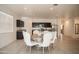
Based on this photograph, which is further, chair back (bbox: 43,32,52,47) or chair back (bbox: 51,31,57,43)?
chair back (bbox: 51,31,57,43)

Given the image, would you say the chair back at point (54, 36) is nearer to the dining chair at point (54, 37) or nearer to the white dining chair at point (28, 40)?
the dining chair at point (54, 37)

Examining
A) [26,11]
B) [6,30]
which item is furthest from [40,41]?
[6,30]

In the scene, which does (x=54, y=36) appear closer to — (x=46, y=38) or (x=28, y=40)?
(x=46, y=38)

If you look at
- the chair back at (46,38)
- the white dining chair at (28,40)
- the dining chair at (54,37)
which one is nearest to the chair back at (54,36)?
the dining chair at (54,37)

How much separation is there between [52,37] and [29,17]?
149 centimetres

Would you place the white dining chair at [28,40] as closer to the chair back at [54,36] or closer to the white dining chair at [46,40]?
the white dining chair at [46,40]

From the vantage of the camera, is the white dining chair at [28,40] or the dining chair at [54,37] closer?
the white dining chair at [28,40]

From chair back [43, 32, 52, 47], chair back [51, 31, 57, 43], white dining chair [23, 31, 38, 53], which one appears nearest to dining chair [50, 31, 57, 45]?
chair back [51, 31, 57, 43]

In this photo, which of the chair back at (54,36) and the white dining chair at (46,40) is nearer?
the white dining chair at (46,40)

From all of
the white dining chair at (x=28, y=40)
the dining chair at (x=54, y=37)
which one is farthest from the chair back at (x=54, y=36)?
the white dining chair at (x=28, y=40)

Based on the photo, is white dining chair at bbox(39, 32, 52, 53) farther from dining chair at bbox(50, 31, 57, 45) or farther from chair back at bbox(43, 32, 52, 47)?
dining chair at bbox(50, 31, 57, 45)

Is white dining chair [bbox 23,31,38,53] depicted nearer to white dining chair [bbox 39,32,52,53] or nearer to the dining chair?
white dining chair [bbox 39,32,52,53]

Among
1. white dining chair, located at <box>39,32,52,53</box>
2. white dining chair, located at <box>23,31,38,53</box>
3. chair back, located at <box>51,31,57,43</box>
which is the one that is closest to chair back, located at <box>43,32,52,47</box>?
white dining chair, located at <box>39,32,52,53</box>
